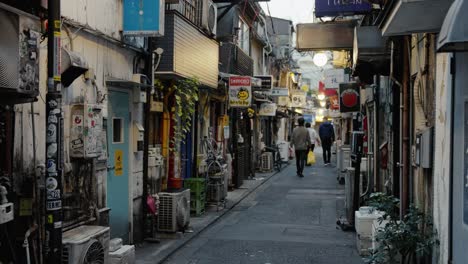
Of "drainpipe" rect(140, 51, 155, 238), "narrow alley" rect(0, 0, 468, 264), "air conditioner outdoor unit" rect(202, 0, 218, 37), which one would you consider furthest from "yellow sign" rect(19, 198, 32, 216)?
"air conditioner outdoor unit" rect(202, 0, 218, 37)

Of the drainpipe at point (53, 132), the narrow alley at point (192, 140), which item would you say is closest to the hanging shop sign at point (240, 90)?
the narrow alley at point (192, 140)

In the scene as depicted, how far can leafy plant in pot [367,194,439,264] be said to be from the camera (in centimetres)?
616

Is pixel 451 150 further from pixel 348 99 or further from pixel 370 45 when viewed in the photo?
pixel 348 99

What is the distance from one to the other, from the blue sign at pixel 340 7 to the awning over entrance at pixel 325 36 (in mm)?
863

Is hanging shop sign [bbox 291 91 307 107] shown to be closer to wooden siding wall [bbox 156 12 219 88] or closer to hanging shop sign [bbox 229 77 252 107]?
hanging shop sign [bbox 229 77 252 107]

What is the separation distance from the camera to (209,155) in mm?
15500

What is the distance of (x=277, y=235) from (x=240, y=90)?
6695 millimetres

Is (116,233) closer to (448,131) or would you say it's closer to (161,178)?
(161,178)

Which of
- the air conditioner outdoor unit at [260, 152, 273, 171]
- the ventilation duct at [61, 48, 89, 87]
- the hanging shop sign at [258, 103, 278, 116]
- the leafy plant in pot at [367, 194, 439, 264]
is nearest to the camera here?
the leafy plant in pot at [367, 194, 439, 264]

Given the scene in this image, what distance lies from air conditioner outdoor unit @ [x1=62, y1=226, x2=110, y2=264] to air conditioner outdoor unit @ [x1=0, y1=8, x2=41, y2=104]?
5.68 ft

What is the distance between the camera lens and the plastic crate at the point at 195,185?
41.9 feet

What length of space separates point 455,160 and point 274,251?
5024 mm

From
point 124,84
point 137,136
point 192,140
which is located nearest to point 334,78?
point 192,140

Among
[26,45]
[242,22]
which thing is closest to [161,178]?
[26,45]
